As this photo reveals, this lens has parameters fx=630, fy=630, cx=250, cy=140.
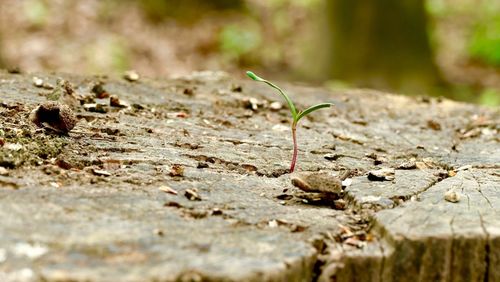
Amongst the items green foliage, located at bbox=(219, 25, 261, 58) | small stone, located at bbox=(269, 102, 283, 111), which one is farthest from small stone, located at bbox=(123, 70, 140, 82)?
green foliage, located at bbox=(219, 25, 261, 58)

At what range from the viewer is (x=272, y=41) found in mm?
Answer: 8961

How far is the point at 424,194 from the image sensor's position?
5.97 ft

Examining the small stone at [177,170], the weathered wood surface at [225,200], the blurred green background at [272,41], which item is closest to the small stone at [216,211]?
the weathered wood surface at [225,200]

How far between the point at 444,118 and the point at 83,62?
5.43 meters

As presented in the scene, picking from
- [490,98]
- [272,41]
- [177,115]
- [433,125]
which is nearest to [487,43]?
[490,98]

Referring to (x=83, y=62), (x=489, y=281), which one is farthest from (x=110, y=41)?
(x=489, y=281)

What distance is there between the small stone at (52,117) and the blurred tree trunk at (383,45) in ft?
16.8

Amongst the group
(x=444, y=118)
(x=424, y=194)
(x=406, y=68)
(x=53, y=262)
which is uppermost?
(x=406, y=68)

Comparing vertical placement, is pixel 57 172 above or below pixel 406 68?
below

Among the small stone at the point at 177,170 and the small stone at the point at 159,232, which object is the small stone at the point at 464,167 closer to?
the small stone at the point at 177,170

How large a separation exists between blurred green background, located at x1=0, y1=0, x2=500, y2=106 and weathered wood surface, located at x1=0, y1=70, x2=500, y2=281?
358cm

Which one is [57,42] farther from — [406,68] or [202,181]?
[202,181]

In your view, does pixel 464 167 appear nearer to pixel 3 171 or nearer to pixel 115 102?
pixel 115 102

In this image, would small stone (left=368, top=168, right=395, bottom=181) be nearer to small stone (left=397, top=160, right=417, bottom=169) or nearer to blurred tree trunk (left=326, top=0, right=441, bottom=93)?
small stone (left=397, top=160, right=417, bottom=169)
